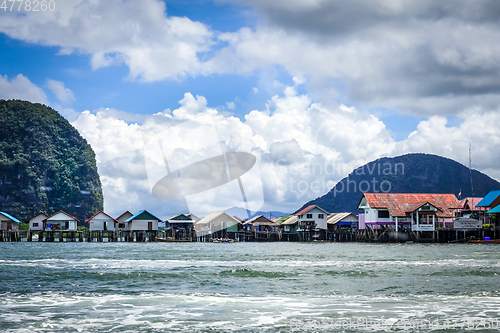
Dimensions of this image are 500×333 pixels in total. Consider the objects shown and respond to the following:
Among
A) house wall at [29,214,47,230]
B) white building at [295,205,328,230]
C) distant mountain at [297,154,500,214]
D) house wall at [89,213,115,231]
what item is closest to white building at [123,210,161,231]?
house wall at [89,213,115,231]

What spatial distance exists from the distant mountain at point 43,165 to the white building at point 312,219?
70.1m

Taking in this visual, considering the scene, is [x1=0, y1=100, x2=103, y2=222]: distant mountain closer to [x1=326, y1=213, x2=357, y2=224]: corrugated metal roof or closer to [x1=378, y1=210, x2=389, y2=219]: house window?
[x1=326, y1=213, x2=357, y2=224]: corrugated metal roof

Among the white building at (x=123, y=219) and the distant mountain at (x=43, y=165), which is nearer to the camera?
the white building at (x=123, y=219)

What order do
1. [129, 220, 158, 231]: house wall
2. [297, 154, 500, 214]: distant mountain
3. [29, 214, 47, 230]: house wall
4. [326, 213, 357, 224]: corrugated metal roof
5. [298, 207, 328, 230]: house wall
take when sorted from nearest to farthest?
[29, 214, 47, 230]: house wall, [129, 220, 158, 231]: house wall, [298, 207, 328, 230]: house wall, [326, 213, 357, 224]: corrugated metal roof, [297, 154, 500, 214]: distant mountain

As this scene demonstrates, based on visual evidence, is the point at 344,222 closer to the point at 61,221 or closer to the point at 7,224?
the point at 61,221

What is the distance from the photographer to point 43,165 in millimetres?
134375

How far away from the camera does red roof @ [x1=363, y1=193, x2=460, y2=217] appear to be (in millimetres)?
74500

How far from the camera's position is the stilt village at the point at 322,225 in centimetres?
7156

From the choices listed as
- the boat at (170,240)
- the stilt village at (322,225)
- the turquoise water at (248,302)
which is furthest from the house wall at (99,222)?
the turquoise water at (248,302)

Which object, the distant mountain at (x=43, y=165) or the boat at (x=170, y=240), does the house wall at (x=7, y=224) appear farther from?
the distant mountain at (x=43, y=165)

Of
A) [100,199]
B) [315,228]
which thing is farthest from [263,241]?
[100,199]

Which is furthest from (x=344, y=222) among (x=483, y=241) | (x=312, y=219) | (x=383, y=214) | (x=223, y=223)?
(x=483, y=241)

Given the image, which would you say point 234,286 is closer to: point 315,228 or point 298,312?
point 298,312

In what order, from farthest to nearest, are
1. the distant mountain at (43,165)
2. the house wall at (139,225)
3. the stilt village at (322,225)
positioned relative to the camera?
the distant mountain at (43,165) → the house wall at (139,225) → the stilt village at (322,225)
